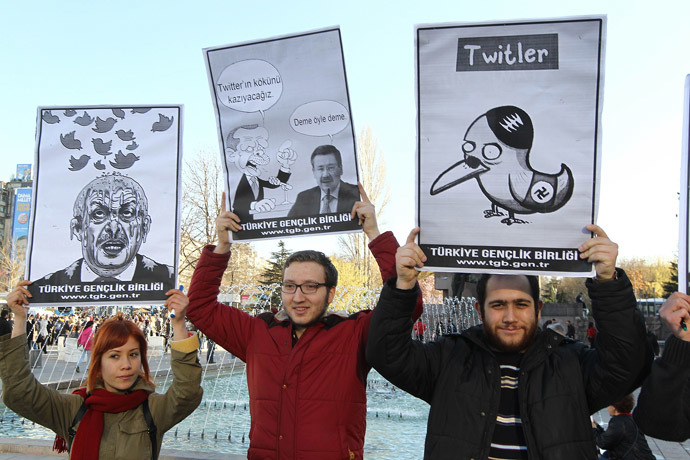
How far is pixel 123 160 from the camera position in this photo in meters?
3.77

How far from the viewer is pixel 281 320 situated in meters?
3.19

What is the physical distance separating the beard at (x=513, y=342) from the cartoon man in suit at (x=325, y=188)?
1158 millimetres

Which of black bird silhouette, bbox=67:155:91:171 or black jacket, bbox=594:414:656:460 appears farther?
black jacket, bbox=594:414:656:460

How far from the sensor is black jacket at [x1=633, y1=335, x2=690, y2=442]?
2287 millimetres

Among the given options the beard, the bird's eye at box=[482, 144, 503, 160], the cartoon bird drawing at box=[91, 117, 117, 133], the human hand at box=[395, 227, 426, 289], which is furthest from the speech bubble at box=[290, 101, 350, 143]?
the beard

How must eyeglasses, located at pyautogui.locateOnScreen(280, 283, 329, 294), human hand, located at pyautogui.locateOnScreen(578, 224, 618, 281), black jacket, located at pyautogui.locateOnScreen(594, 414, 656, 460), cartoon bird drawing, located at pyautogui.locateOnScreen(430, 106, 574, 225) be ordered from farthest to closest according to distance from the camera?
black jacket, located at pyautogui.locateOnScreen(594, 414, 656, 460) < eyeglasses, located at pyautogui.locateOnScreen(280, 283, 329, 294) < cartoon bird drawing, located at pyautogui.locateOnScreen(430, 106, 574, 225) < human hand, located at pyautogui.locateOnScreen(578, 224, 618, 281)

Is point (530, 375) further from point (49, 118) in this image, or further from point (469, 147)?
point (49, 118)

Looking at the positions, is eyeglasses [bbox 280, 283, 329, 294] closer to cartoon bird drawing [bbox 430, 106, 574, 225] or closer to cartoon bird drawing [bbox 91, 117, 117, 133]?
cartoon bird drawing [bbox 430, 106, 574, 225]

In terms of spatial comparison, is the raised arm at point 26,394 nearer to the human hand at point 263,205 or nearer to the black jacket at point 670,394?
the human hand at point 263,205

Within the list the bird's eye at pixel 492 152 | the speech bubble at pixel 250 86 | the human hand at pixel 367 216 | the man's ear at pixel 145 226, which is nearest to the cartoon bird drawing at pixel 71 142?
the man's ear at pixel 145 226

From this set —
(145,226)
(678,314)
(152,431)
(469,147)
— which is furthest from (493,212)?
(145,226)

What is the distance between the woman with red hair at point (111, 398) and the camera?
2908 mm

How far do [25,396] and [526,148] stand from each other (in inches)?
109

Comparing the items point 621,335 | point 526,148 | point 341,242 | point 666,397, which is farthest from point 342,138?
point 341,242
